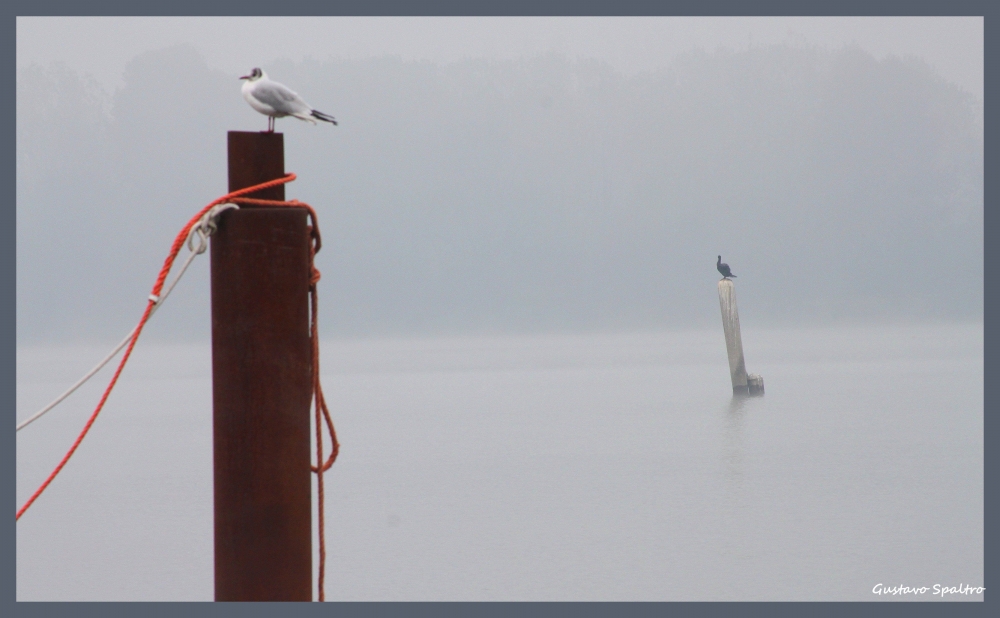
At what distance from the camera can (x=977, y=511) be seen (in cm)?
879

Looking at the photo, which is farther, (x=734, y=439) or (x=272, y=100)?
(x=734, y=439)

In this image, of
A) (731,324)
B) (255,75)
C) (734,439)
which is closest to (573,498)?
(734,439)

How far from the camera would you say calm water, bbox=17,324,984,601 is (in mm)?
6699

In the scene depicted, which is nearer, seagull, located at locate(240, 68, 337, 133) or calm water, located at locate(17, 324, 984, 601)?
seagull, located at locate(240, 68, 337, 133)

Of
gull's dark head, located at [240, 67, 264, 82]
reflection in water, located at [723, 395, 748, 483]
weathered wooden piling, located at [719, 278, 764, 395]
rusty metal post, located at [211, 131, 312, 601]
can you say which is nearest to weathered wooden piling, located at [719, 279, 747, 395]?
weathered wooden piling, located at [719, 278, 764, 395]

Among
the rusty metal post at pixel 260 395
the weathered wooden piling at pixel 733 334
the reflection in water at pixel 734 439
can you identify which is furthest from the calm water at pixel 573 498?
the rusty metal post at pixel 260 395

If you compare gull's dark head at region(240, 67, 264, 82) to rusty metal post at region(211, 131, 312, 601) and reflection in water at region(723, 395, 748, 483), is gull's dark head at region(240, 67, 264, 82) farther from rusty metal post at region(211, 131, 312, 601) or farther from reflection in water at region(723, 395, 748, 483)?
reflection in water at region(723, 395, 748, 483)

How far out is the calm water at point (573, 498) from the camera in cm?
670

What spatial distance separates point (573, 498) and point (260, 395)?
24.5ft

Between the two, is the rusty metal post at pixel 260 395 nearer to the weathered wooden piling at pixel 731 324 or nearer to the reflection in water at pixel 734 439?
the reflection in water at pixel 734 439

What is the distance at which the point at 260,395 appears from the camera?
2.21 meters

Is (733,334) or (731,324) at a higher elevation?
(731,324)

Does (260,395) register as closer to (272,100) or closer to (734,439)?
(272,100)

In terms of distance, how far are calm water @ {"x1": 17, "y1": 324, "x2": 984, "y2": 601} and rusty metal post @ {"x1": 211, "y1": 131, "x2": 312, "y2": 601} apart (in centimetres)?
417
